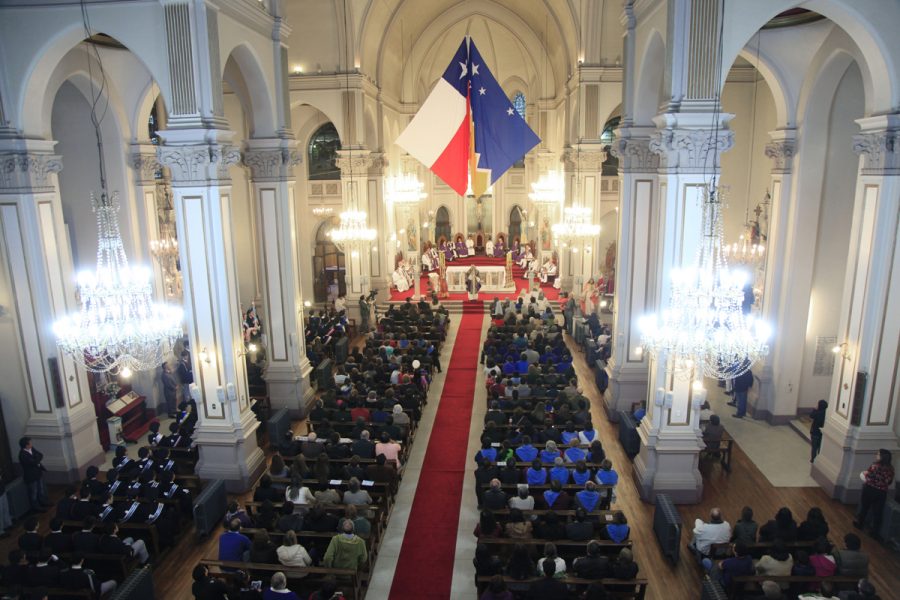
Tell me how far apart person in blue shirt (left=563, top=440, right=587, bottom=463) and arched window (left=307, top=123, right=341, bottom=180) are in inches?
759

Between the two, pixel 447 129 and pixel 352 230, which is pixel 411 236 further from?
pixel 447 129

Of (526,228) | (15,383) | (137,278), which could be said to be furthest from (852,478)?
(526,228)

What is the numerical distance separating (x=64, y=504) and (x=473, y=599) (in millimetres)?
6686

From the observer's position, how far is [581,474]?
34.9ft

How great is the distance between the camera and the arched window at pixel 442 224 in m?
37.3

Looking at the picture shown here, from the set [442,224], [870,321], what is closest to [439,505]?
[870,321]

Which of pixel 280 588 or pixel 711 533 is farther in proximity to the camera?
pixel 711 533

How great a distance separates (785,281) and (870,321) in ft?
11.2

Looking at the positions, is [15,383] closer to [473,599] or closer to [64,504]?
[64,504]

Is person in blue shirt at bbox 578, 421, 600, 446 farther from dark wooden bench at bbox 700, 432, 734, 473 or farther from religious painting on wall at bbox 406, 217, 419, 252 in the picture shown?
religious painting on wall at bbox 406, 217, 419, 252

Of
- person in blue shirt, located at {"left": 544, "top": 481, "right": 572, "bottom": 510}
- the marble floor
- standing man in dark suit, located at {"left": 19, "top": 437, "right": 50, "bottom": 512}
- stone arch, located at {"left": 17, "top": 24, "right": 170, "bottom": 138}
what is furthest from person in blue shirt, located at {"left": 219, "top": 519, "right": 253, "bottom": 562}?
the marble floor

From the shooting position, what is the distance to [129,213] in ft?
51.6

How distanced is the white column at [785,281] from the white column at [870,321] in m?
2.78

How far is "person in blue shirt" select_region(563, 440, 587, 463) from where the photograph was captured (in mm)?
11562
